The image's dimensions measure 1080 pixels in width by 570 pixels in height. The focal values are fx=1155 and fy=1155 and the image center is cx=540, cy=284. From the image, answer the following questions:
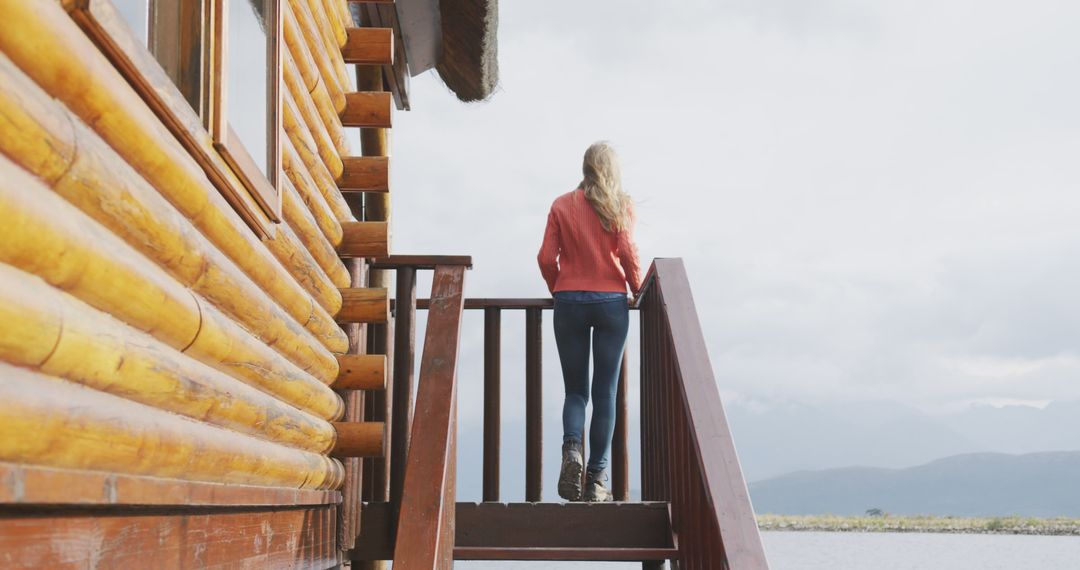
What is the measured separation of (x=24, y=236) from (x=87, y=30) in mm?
504

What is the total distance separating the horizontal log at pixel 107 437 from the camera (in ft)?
5.63

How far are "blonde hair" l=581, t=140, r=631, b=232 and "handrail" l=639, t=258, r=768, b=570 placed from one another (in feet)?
1.18

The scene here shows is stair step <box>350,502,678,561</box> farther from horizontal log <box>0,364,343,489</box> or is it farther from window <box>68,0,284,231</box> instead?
window <box>68,0,284,231</box>

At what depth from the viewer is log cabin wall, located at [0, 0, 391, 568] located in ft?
5.76

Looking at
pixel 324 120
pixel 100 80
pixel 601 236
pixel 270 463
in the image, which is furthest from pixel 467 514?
pixel 100 80

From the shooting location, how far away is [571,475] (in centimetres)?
624

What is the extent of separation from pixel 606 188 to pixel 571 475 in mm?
1556

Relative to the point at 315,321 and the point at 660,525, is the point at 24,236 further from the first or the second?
the point at 660,525

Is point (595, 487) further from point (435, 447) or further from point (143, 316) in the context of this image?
point (143, 316)

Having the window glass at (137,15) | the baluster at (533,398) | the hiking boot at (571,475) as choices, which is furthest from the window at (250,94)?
the baluster at (533,398)

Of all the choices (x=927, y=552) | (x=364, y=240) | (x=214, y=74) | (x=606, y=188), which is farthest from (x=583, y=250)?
(x=927, y=552)

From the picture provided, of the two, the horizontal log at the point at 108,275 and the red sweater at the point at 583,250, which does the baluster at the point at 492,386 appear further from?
the horizontal log at the point at 108,275

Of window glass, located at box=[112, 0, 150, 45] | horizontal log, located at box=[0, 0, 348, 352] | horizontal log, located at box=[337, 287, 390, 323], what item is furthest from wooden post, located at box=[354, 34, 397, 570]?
window glass, located at box=[112, 0, 150, 45]

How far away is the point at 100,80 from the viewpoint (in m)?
2.09
